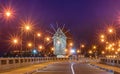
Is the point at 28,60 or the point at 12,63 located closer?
the point at 12,63

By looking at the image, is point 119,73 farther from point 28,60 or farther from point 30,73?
point 28,60

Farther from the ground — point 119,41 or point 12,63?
point 119,41

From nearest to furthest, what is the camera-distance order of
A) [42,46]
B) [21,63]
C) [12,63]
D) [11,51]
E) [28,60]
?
[12,63] → [21,63] → [28,60] → [42,46] → [11,51]

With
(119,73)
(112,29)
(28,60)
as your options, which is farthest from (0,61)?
(112,29)

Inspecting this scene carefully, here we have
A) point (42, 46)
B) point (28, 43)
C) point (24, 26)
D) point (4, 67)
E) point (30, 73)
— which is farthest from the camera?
point (42, 46)

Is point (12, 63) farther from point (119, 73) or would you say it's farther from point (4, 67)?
point (119, 73)

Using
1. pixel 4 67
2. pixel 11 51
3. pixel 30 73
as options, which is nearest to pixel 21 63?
pixel 4 67

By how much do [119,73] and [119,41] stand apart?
88914 millimetres

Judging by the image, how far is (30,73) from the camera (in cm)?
3962

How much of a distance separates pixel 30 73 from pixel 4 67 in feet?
18.7

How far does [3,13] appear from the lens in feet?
121

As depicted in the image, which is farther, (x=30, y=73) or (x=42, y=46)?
(x=42, y=46)

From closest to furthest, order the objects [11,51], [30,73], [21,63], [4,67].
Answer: [30,73] → [4,67] → [21,63] → [11,51]

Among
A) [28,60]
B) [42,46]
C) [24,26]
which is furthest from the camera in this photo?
[42,46]
